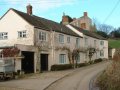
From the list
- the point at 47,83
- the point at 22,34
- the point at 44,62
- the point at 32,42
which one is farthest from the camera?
the point at 44,62

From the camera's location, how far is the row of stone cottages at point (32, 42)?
1648 inches

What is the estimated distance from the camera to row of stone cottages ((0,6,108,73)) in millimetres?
41866

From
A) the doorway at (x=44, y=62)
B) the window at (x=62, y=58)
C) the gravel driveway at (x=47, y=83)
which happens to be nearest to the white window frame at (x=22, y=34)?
the doorway at (x=44, y=62)

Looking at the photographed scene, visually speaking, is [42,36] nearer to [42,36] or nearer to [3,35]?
[42,36]

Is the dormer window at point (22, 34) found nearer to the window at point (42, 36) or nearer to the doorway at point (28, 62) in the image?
the window at point (42, 36)

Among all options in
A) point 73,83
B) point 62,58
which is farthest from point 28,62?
point 73,83

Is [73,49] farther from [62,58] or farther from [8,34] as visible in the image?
[8,34]

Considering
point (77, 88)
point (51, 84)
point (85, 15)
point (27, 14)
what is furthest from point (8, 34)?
point (85, 15)

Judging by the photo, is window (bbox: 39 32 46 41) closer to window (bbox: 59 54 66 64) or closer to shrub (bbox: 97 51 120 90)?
window (bbox: 59 54 66 64)

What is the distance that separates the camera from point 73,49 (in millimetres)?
56438

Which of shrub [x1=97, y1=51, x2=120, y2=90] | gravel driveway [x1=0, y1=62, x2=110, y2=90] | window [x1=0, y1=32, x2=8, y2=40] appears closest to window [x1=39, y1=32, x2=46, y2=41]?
window [x1=0, y1=32, x2=8, y2=40]

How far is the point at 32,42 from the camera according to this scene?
44.6 m

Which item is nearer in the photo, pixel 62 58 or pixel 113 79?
pixel 113 79

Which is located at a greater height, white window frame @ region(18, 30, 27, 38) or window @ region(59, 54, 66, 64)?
white window frame @ region(18, 30, 27, 38)
